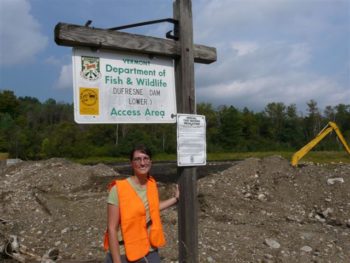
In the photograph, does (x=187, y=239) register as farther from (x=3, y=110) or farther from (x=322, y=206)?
(x=3, y=110)

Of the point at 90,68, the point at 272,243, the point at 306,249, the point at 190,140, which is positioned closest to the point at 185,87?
the point at 190,140

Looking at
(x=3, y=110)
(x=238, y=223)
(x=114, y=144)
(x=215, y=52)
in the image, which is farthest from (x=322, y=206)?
(x=3, y=110)

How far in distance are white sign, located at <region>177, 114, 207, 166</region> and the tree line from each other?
1845 inches

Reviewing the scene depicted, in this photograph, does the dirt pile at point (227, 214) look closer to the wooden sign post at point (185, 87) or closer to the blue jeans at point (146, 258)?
the wooden sign post at point (185, 87)

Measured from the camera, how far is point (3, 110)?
263 ft

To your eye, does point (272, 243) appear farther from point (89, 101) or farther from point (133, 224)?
point (89, 101)

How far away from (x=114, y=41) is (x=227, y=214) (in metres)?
6.58

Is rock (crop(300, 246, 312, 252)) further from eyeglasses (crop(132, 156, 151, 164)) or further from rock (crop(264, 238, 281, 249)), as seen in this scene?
eyeglasses (crop(132, 156, 151, 164))

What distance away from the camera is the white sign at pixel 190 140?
376 cm

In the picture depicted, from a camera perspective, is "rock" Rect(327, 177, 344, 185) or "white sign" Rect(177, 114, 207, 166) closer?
"white sign" Rect(177, 114, 207, 166)

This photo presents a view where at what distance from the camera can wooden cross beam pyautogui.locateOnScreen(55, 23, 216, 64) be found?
331 cm

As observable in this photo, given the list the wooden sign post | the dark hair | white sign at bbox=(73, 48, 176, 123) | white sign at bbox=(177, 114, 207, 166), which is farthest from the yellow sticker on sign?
white sign at bbox=(177, 114, 207, 166)

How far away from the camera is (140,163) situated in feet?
10.6

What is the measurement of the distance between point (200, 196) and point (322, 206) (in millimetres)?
2762
